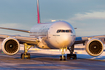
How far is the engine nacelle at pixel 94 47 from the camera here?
26.6 meters

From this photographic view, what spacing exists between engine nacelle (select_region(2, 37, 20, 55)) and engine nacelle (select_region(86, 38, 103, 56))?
793cm

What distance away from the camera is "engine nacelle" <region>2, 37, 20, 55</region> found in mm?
25828

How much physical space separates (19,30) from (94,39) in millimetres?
12506

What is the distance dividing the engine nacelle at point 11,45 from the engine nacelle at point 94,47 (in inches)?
312

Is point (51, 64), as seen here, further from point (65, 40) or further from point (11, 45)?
point (11, 45)

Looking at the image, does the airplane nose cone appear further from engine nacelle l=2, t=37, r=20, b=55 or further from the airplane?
engine nacelle l=2, t=37, r=20, b=55

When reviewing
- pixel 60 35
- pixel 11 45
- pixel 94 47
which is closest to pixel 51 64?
pixel 60 35

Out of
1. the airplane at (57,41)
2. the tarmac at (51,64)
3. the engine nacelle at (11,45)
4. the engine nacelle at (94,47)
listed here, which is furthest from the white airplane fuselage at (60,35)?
the engine nacelle at (11,45)

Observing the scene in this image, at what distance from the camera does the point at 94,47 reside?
26984 mm

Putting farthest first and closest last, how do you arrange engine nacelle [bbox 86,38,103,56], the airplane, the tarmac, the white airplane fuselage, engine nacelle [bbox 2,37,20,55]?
engine nacelle [bbox 86,38,103,56] < engine nacelle [bbox 2,37,20,55] < the airplane < the white airplane fuselage < the tarmac

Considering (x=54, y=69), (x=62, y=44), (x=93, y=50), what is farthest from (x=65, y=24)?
(x=54, y=69)

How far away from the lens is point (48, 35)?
2620 cm

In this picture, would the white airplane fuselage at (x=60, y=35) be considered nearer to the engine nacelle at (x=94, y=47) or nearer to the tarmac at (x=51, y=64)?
the tarmac at (x=51, y=64)

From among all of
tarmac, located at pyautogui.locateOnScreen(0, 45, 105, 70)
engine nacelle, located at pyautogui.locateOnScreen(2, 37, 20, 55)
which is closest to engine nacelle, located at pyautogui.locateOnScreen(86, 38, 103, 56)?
tarmac, located at pyautogui.locateOnScreen(0, 45, 105, 70)
